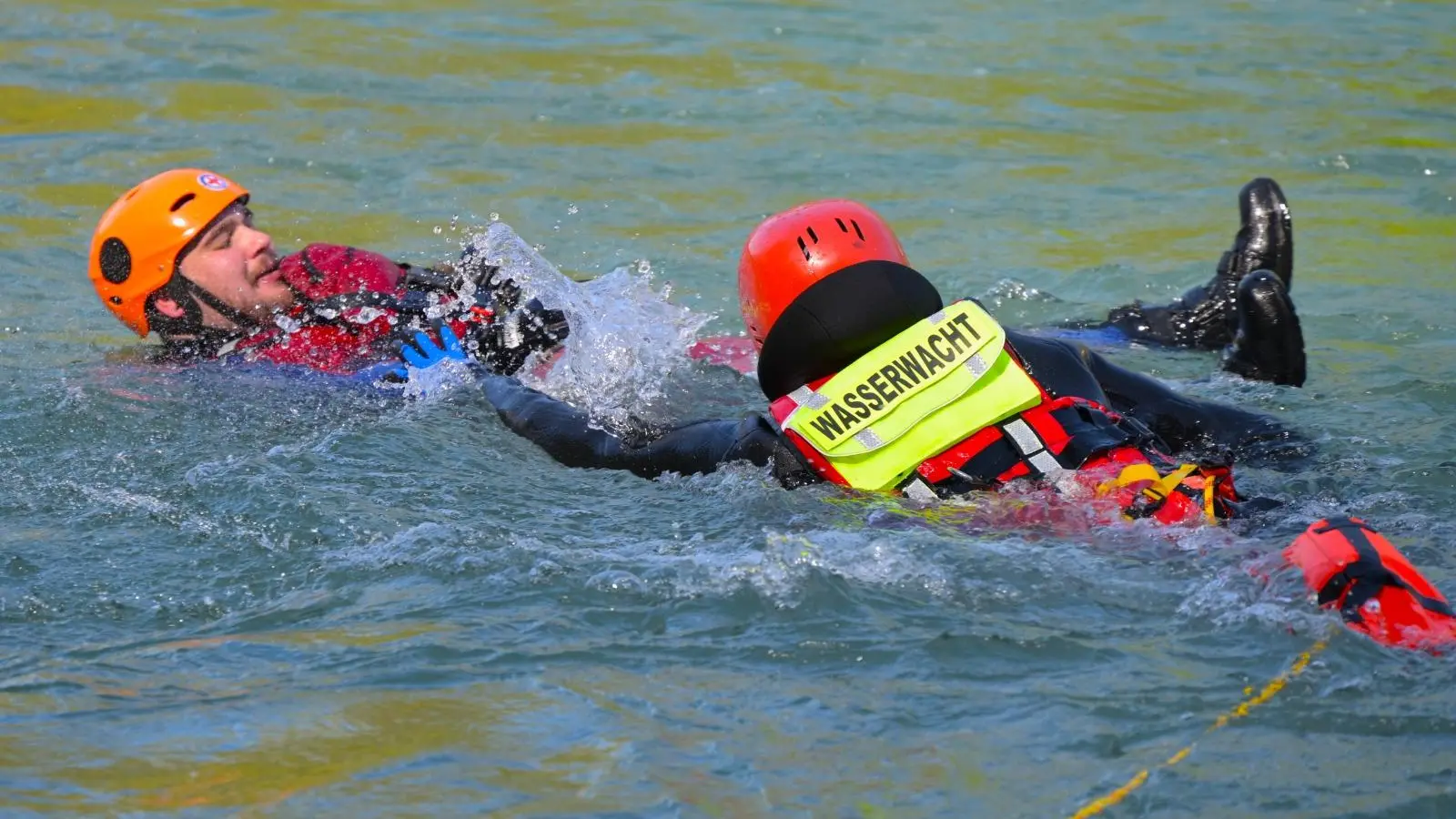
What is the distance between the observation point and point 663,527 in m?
4.66

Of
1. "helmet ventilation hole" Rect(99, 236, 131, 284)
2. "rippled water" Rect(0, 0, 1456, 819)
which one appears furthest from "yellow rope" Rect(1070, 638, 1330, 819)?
"helmet ventilation hole" Rect(99, 236, 131, 284)

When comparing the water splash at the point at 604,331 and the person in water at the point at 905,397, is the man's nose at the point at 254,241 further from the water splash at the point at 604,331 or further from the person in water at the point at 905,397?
the person in water at the point at 905,397

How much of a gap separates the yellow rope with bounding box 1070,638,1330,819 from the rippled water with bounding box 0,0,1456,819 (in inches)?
0.9

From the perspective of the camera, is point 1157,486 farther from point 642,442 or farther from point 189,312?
point 189,312

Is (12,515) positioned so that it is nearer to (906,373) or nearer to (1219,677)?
(906,373)

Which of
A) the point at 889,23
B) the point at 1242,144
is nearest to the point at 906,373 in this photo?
the point at 1242,144

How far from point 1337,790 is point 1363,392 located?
3.50m

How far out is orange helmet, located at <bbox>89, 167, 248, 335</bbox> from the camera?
6.38 metres

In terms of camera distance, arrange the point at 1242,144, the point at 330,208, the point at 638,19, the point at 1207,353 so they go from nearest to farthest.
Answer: the point at 1207,353 → the point at 330,208 → the point at 1242,144 → the point at 638,19

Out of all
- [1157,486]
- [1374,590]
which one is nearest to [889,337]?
[1157,486]

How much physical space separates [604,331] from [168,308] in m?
1.79

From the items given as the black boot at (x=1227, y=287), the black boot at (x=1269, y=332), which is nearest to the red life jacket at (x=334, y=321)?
the black boot at (x=1227, y=287)

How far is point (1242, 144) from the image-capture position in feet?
34.2

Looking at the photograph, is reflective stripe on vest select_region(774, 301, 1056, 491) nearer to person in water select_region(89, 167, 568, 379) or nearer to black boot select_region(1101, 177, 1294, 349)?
black boot select_region(1101, 177, 1294, 349)
